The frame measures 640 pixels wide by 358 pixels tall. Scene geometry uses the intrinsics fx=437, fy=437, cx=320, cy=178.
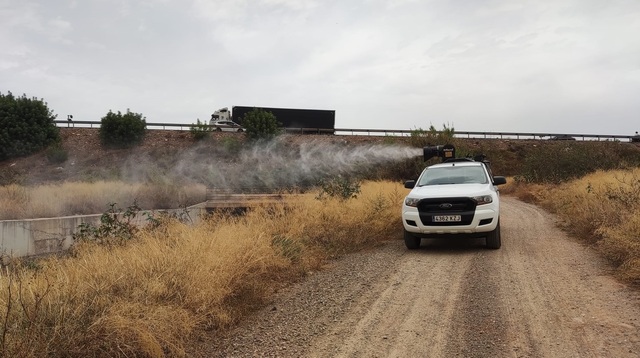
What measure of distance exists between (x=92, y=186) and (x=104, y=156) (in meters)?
24.9

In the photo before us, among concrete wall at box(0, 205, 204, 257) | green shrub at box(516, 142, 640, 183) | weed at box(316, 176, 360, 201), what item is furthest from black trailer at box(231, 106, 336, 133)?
concrete wall at box(0, 205, 204, 257)

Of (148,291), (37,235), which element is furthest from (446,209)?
(37,235)

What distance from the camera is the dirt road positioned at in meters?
4.24

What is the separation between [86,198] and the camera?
15.1m

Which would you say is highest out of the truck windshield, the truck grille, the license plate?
the truck windshield

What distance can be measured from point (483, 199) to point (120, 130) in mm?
39281

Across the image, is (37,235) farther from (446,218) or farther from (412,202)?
(446,218)

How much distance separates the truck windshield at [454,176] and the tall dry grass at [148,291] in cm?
341

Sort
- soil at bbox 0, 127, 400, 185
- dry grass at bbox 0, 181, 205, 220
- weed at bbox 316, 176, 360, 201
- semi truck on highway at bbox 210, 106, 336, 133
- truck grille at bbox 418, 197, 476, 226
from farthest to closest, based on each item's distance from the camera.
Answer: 1. semi truck on highway at bbox 210, 106, 336, 133
2. soil at bbox 0, 127, 400, 185
3. weed at bbox 316, 176, 360, 201
4. dry grass at bbox 0, 181, 205, 220
5. truck grille at bbox 418, 197, 476, 226

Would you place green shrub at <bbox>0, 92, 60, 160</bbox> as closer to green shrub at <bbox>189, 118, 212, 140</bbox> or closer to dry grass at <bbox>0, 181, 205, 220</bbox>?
green shrub at <bbox>189, 118, 212, 140</bbox>

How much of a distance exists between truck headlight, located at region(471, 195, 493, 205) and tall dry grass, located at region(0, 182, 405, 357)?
3135 mm

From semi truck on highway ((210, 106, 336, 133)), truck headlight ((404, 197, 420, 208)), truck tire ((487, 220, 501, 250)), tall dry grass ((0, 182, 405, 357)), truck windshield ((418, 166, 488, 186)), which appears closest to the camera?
tall dry grass ((0, 182, 405, 357))

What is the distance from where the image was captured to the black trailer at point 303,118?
45750 millimetres

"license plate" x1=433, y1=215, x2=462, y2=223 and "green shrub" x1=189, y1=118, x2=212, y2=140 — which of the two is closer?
"license plate" x1=433, y1=215, x2=462, y2=223
